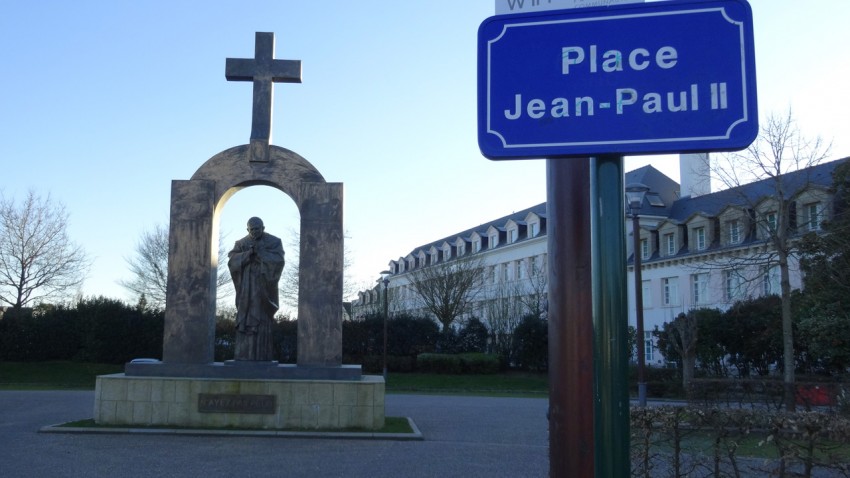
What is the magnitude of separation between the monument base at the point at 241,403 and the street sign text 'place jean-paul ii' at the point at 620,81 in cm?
1247

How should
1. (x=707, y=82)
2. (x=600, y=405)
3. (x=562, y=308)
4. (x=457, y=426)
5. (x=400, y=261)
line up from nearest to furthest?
1. (x=600, y=405)
2. (x=707, y=82)
3. (x=562, y=308)
4. (x=457, y=426)
5. (x=400, y=261)

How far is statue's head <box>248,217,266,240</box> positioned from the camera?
1539 cm

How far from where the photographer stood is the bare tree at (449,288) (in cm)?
4972

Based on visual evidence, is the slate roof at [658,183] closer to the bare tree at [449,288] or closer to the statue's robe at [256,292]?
the bare tree at [449,288]

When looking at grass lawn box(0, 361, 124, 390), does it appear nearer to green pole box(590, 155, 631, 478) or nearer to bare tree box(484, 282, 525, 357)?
bare tree box(484, 282, 525, 357)

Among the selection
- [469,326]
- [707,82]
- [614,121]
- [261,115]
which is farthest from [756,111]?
[469,326]

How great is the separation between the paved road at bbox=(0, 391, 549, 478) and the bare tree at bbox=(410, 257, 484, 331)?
33.2 meters

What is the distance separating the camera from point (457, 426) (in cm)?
1650

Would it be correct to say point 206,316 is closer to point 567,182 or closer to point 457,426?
point 457,426

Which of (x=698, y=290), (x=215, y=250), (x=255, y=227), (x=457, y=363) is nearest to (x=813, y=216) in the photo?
(x=255, y=227)

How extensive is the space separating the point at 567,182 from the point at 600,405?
27.9 inches

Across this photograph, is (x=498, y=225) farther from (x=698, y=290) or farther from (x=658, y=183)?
(x=698, y=290)

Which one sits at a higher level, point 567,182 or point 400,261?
point 400,261

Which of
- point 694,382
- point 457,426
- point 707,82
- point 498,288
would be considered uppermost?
point 498,288
